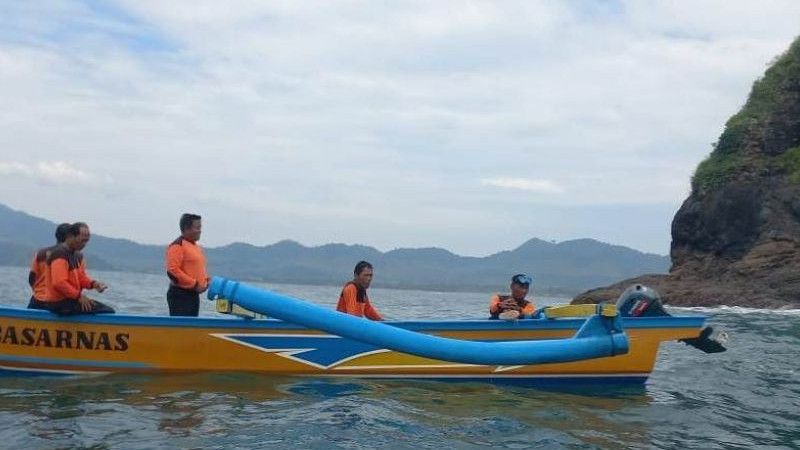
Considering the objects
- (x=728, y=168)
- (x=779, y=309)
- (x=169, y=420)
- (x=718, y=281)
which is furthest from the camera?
(x=728, y=168)

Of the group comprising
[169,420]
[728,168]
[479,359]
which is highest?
[728,168]

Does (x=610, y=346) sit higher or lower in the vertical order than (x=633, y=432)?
higher

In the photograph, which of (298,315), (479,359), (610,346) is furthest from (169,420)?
(610,346)

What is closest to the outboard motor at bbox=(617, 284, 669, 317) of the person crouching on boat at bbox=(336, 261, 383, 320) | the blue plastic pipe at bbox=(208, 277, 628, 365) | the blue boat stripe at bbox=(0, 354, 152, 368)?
the person crouching on boat at bbox=(336, 261, 383, 320)

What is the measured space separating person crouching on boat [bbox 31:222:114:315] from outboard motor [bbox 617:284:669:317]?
6.84m

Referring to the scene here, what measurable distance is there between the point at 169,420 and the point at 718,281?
40.7 meters

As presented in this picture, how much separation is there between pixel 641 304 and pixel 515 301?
1718mm

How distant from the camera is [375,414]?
917cm

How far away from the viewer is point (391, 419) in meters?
8.97

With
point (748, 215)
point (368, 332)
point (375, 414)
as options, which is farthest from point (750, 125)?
point (368, 332)

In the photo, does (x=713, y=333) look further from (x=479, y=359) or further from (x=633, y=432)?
(x=479, y=359)

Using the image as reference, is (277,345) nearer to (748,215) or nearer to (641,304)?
(641,304)

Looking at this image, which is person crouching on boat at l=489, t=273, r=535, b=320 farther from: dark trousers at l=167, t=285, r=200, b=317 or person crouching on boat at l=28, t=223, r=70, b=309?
person crouching on boat at l=28, t=223, r=70, b=309

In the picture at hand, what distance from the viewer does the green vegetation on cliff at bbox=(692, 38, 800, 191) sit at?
5059 centimetres
